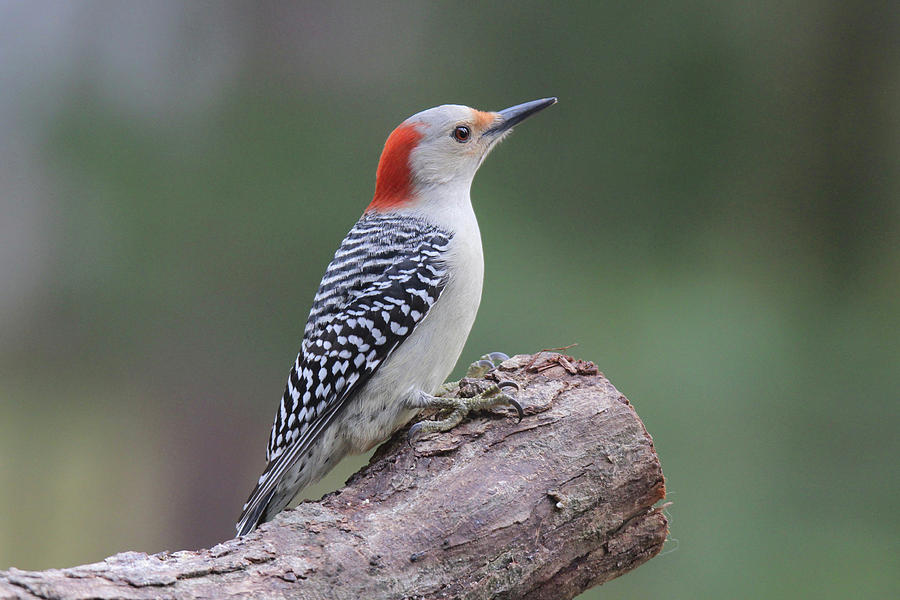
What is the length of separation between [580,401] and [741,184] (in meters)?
2.81

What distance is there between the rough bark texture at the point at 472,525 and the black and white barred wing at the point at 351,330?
0.93ft

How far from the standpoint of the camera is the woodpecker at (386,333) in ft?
8.54

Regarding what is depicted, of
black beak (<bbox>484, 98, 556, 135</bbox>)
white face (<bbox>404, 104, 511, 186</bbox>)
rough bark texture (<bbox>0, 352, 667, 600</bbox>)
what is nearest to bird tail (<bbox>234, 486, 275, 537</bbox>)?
rough bark texture (<bbox>0, 352, 667, 600</bbox>)

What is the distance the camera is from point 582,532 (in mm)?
2205

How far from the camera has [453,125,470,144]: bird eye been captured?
301cm

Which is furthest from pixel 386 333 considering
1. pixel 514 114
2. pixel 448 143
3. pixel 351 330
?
pixel 514 114

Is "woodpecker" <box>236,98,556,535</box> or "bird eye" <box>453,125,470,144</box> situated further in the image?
"bird eye" <box>453,125,470,144</box>

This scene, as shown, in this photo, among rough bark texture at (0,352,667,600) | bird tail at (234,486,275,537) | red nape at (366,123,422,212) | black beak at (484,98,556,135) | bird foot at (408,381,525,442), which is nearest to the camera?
rough bark texture at (0,352,667,600)

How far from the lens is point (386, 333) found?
2.62 m

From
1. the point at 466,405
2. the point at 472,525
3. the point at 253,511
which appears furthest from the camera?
the point at 253,511

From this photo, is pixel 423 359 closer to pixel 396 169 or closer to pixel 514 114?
pixel 396 169

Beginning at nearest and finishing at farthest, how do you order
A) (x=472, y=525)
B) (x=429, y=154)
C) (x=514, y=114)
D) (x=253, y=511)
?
(x=472, y=525) → (x=253, y=511) → (x=429, y=154) → (x=514, y=114)

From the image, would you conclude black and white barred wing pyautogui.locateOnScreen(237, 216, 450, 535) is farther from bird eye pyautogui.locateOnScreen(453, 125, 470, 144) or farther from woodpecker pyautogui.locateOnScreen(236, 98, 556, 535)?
bird eye pyautogui.locateOnScreen(453, 125, 470, 144)

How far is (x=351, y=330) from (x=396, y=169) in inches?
27.5
